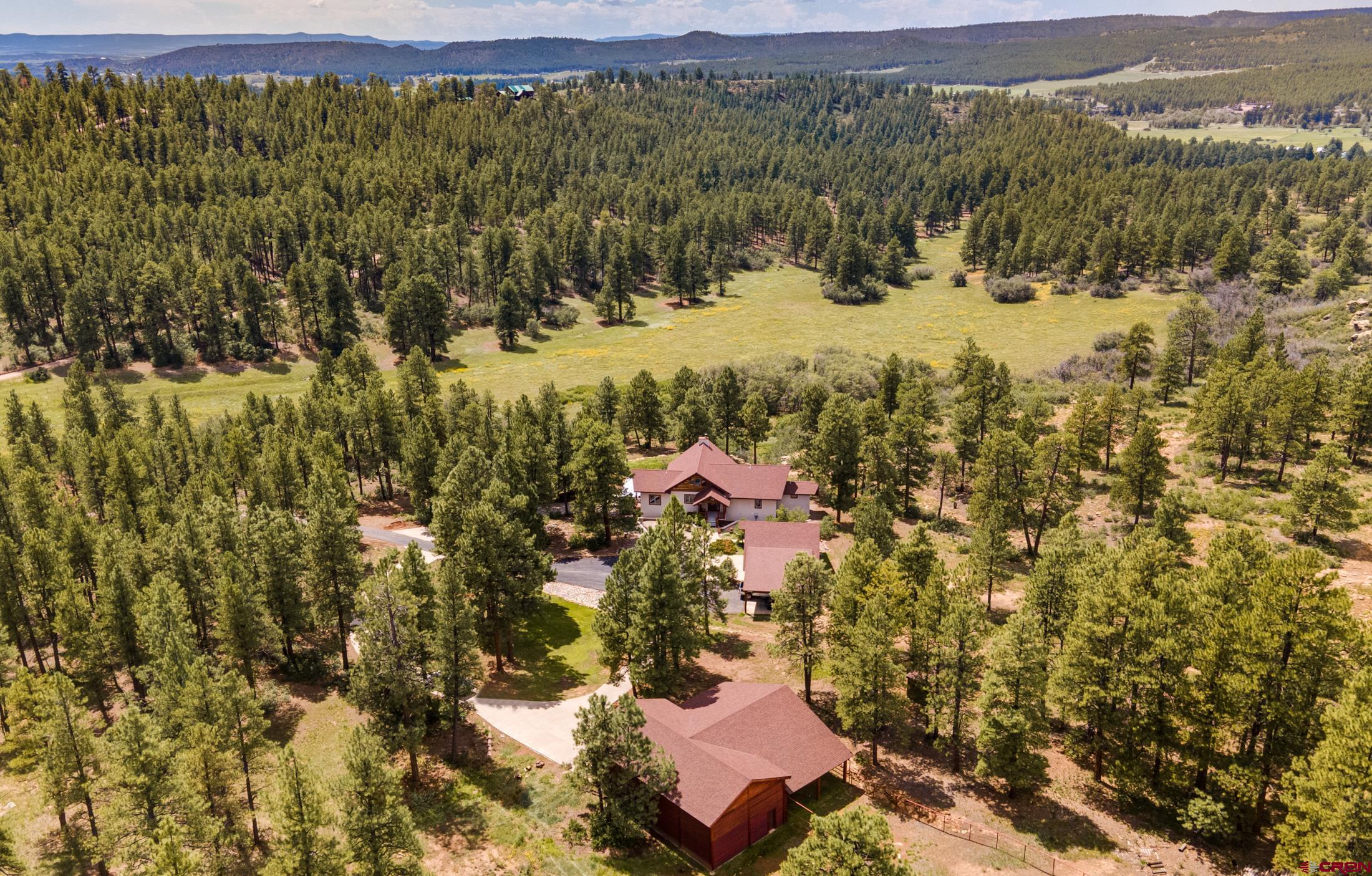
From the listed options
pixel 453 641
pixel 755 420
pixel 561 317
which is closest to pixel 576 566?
pixel 453 641

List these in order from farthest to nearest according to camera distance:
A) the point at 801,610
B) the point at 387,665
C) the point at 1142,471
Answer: the point at 1142,471, the point at 801,610, the point at 387,665

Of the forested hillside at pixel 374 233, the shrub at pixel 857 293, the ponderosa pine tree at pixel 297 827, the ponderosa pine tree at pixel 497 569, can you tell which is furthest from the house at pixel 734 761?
the shrub at pixel 857 293

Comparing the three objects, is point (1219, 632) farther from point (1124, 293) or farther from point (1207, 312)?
point (1124, 293)

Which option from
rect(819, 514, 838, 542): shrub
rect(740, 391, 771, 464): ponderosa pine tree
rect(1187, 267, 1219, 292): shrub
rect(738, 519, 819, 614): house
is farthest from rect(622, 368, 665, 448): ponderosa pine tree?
rect(1187, 267, 1219, 292): shrub

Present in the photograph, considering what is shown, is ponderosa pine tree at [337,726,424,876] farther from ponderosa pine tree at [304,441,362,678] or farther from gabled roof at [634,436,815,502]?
gabled roof at [634,436,815,502]

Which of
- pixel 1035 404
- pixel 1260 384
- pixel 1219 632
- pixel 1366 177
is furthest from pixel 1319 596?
pixel 1366 177

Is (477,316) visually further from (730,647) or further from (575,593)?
(730,647)

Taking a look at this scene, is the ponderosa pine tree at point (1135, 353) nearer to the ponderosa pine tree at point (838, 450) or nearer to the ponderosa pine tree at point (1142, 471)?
the ponderosa pine tree at point (1142, 471)
